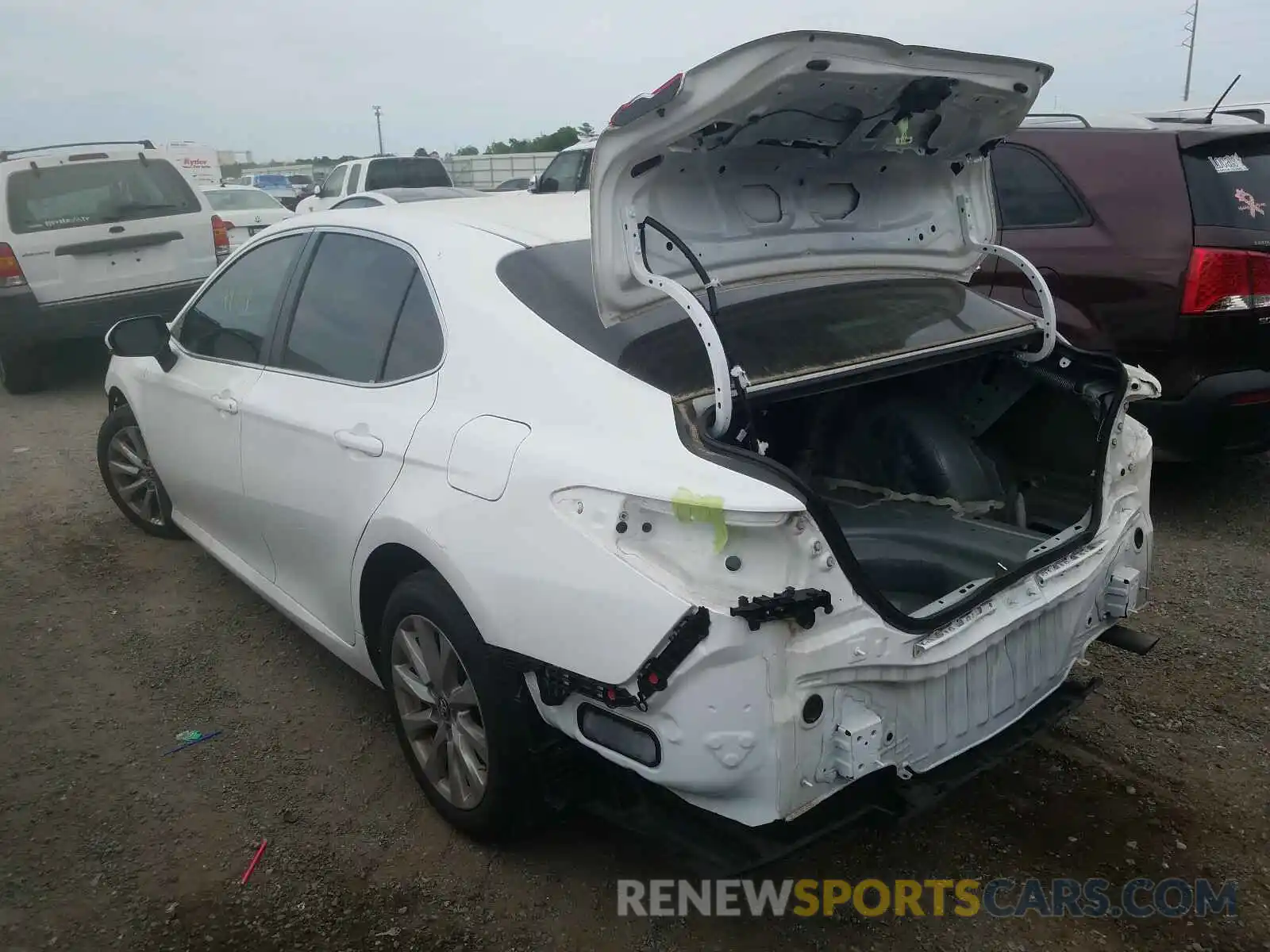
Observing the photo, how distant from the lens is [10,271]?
26.2 feet

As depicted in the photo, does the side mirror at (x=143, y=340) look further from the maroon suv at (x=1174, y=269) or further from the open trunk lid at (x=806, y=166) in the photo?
the maroon suv at (x=1174, y=269)

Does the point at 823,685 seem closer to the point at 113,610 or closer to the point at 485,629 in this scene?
the point at 485,629

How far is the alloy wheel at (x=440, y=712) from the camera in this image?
2.63m

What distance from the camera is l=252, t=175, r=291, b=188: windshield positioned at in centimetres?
3347

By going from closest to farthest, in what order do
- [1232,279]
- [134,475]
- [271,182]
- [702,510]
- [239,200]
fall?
[702,510]
[1232,279]
[134,475]
[239,200]
[271,182]

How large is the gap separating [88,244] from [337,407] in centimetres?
648

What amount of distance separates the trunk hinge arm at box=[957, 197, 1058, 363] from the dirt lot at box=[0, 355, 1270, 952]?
1209mm

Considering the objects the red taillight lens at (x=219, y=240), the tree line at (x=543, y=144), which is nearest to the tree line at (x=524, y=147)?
the tree line at (x=543, y=144)

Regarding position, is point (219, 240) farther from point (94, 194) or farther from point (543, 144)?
point (543, 144)

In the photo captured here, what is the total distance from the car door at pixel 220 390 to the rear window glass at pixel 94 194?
4864mm

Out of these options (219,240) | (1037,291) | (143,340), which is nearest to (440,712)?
(1037,291)

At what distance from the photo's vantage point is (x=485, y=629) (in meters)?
2.41

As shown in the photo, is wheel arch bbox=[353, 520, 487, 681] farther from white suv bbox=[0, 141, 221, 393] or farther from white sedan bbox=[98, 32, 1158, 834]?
Answer: white suv bbox=[0, 141, 221, 393]

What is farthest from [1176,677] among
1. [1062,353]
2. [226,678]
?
[226,678]
